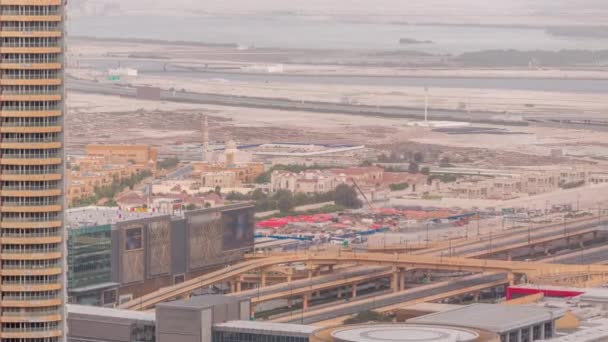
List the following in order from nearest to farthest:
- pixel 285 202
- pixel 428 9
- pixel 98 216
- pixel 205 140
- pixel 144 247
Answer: pixel 144 247, pixel 98 216, pixel 285 202, pixel 205 140, pixel 428 9

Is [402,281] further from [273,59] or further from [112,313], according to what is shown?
[273,59]

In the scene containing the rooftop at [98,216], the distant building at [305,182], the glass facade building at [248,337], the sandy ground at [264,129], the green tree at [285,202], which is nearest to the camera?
the glass facade building at [248,337]

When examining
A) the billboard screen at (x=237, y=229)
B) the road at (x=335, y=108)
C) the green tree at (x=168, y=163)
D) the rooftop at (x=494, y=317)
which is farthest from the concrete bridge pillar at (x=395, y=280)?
the road at (x=335, y=108)

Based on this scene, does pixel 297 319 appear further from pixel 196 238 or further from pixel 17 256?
pixel 17 256

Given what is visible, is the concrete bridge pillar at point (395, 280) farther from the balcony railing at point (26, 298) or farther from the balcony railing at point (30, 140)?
the balcony railing at point (30, 140)

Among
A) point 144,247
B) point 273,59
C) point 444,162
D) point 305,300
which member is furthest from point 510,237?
point 273,59

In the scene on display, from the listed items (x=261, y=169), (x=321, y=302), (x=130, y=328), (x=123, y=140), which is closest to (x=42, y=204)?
(x=130, y=328)

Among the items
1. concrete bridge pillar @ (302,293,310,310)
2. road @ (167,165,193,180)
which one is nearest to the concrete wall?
concrete bridge pillar @ (302,293,310,310)
